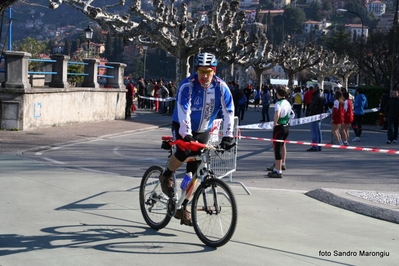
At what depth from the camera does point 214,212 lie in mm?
6719

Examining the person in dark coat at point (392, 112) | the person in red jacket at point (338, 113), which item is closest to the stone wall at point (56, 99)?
the person in red jacket at point (338, 113)

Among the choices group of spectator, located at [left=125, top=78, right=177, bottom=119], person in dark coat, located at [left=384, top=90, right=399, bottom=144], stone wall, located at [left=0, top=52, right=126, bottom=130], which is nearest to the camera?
stone wall, located at [left=0, top=52, right=126, bottom=130]

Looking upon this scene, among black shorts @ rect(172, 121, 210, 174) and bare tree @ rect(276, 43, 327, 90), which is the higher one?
bare tree @ rect(276, 43, 327, 90)

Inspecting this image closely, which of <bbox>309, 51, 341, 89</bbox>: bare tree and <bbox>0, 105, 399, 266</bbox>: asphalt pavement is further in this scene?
<bbox>309, 51, 341, 89</bbox>: bare tree

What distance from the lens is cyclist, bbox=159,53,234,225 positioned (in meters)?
7.00

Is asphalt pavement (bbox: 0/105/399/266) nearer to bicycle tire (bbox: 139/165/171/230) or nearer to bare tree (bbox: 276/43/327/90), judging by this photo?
bicycle tire (bbox: 139/165/171/230)

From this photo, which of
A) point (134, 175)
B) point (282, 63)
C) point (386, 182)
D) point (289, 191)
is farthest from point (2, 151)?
point (282, 63)

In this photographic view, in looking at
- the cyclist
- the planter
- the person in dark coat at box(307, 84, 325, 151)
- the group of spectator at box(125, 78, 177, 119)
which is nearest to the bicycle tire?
the cyclist

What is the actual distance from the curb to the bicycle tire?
273cm

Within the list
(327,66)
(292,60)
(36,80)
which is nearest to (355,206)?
(36,80)

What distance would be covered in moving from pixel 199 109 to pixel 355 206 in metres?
2.90

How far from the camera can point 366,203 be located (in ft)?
29.2

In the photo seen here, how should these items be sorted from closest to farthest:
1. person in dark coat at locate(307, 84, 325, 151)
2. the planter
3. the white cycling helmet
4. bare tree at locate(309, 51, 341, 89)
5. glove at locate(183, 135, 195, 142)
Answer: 1. glove at locate(183, 135, 195, 142)
2. the white cycling helmet
3. person in dark coat at locate(307, 84, 325, 151)
4. the planter
5. bare tree at locate(309, 51, 341, 89)

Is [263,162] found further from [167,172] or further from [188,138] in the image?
[188,138]
